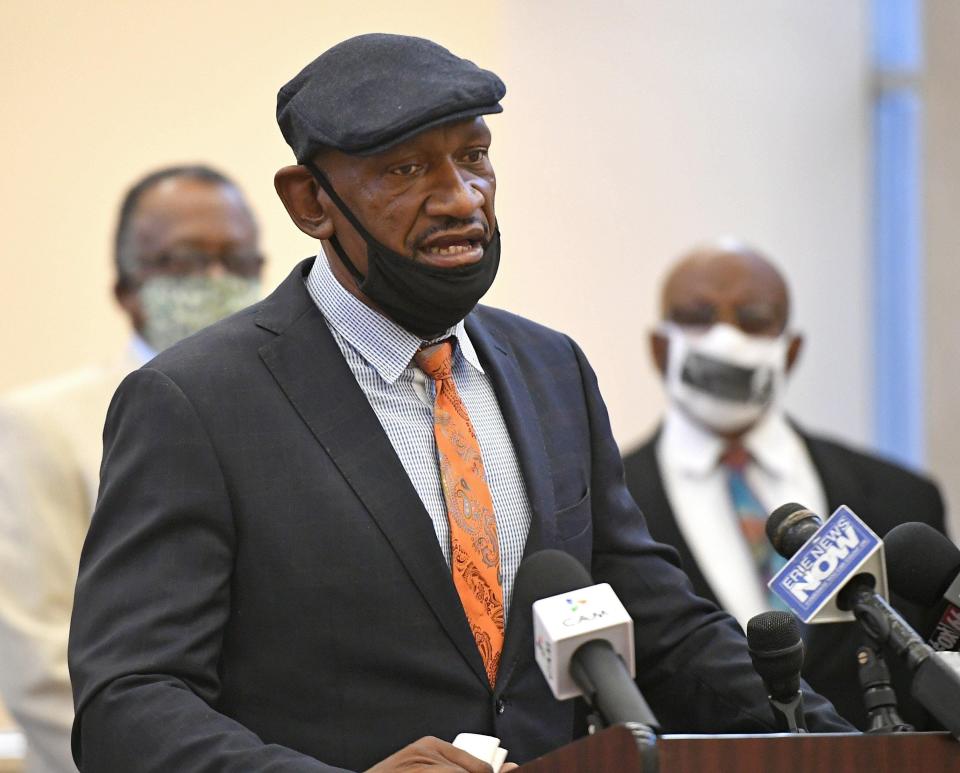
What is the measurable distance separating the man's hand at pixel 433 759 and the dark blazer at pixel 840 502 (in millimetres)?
2385

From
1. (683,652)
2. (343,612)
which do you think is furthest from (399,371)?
(683,652)

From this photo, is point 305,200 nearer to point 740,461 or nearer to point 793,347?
point 740,461

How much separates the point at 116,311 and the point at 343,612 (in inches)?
148

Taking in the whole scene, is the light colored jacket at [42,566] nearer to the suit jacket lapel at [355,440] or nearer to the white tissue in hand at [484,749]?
the suit jacket lapel at [355,440]

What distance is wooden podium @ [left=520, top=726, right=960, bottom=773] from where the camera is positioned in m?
1.68

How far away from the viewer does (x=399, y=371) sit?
7.56 feet

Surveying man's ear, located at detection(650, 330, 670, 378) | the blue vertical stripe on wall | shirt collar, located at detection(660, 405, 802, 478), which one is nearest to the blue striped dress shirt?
shirt collar, located at detection(660, 405, 802, 478)

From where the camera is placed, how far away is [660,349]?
511 centimetres

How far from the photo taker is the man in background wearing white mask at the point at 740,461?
4.39 metres

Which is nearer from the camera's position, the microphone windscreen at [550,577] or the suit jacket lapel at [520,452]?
the microphone windscreen at [550,577]

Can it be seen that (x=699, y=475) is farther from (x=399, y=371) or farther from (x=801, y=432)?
(x=399, y=371)

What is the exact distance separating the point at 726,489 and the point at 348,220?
2.60 metres

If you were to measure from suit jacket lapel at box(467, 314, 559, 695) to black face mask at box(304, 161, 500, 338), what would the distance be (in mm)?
156

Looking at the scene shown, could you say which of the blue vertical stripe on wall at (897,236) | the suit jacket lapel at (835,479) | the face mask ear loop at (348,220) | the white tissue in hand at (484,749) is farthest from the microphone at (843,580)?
the blue vertical stripe on wall at (897,236)
